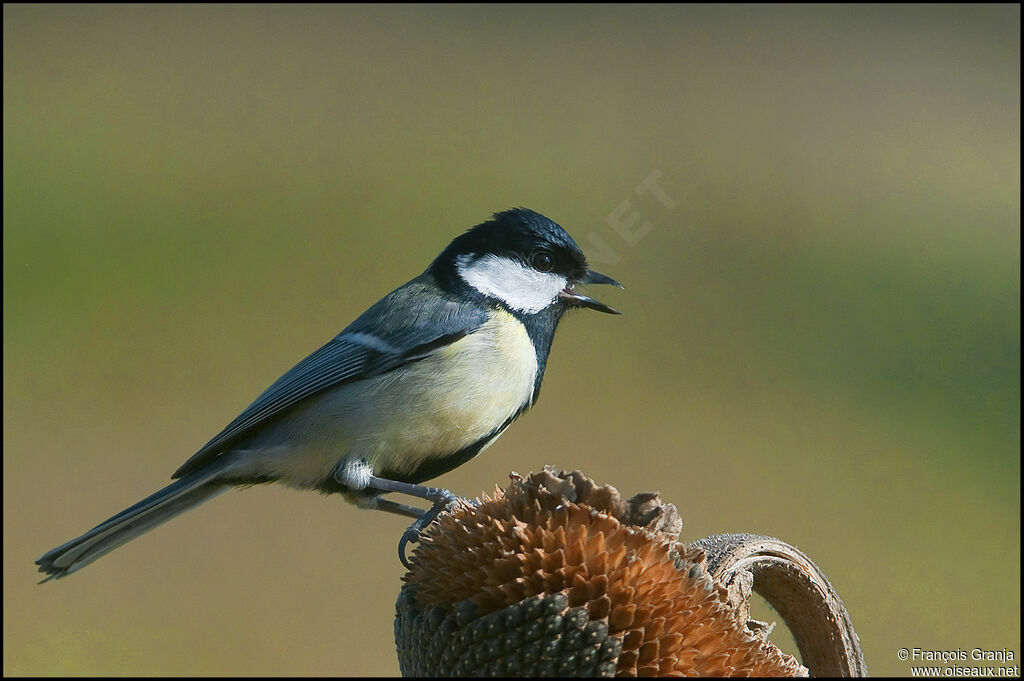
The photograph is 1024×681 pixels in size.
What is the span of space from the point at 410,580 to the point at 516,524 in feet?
0.51

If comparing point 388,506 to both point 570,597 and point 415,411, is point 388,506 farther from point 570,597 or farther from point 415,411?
point 570,597

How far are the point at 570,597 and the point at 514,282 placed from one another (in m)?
1.04

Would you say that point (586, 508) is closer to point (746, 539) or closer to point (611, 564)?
point (611, 564)

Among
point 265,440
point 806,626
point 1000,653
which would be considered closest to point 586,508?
point 806,626

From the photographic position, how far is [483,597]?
2.80ft

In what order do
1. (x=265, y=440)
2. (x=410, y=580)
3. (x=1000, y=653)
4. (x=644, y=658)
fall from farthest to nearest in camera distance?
(x=265, y=440), (x=1000, y=653), (x=410, y=580), (x=644, y=658)

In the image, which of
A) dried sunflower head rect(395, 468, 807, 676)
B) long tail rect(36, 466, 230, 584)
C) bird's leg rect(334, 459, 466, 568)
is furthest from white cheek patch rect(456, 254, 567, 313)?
dried sunflower head rect(395, 468, 807, 676)

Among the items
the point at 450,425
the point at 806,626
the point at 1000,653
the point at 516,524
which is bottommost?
the point at 1000,653

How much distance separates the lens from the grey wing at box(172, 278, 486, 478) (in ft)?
5.84

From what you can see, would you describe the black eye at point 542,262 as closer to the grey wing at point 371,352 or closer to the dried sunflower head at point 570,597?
the grey wing at point 371,352

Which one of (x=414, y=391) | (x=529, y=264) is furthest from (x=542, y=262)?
(x=414, y=391)

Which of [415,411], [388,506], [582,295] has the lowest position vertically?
[388,506]

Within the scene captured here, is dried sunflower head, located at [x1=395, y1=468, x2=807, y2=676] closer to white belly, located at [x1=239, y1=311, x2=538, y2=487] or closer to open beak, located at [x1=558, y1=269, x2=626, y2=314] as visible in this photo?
white belly, located at [x1=239, y1=311, x2=538, y2=487]

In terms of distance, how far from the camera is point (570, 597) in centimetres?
83
